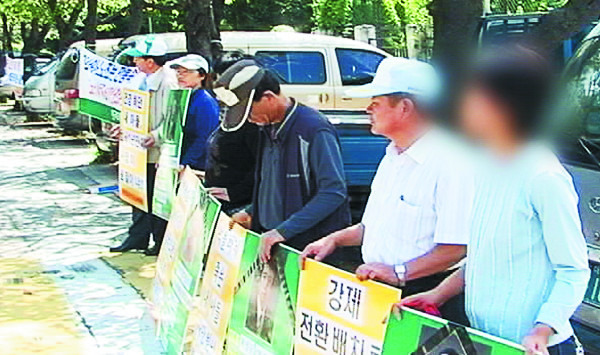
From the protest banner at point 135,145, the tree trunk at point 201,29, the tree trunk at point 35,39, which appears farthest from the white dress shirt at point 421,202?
the tree trunk at point 35,39

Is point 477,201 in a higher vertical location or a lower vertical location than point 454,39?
lower

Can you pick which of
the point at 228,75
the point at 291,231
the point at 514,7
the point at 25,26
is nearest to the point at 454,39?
the point at 228,75

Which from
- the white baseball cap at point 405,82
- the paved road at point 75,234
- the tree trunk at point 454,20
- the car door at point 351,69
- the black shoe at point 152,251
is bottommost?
the paved road at point 75,234

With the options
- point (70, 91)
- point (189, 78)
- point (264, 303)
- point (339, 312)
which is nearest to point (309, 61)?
point (70, 91)

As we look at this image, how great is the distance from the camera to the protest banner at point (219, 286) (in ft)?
15.0

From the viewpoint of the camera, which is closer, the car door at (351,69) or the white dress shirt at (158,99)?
the white dress shirt at (158,99)

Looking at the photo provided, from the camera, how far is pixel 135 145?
8094 mm

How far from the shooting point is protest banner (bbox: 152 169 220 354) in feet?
17.1

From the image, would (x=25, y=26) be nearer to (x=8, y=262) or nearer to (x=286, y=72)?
(x=286, y=72)

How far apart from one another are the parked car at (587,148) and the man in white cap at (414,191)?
0.59 m

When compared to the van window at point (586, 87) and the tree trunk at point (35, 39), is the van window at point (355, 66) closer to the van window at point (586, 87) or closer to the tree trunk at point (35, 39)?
the van window at point (586, 87)

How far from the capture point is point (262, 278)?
4.25 meters

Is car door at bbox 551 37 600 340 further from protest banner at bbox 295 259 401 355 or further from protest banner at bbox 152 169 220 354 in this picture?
protest banner at bbox 152 169 220 354

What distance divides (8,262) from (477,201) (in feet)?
21.4
